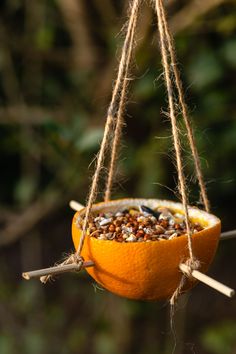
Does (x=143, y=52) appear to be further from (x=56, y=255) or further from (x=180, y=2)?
(x=56, y=255)

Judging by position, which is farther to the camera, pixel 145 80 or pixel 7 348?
pixel 7 348

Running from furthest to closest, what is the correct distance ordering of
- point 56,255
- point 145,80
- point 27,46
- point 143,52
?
1. point 56,255
2. point 27,46
3. point 145,80
4. point 143,52

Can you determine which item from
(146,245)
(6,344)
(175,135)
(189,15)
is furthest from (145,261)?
(6,344)

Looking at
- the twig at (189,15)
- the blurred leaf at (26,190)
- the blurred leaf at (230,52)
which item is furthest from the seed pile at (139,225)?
the blurred leaf at (26,190)

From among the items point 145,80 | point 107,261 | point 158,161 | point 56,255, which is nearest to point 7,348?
point 56,255

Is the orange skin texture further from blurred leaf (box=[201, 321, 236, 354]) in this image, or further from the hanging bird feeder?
blurred leaf (box=[201, 321, 236, 354])

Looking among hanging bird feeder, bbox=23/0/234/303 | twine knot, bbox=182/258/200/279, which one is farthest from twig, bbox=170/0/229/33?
twine knot, bbox=182/258/200/279
